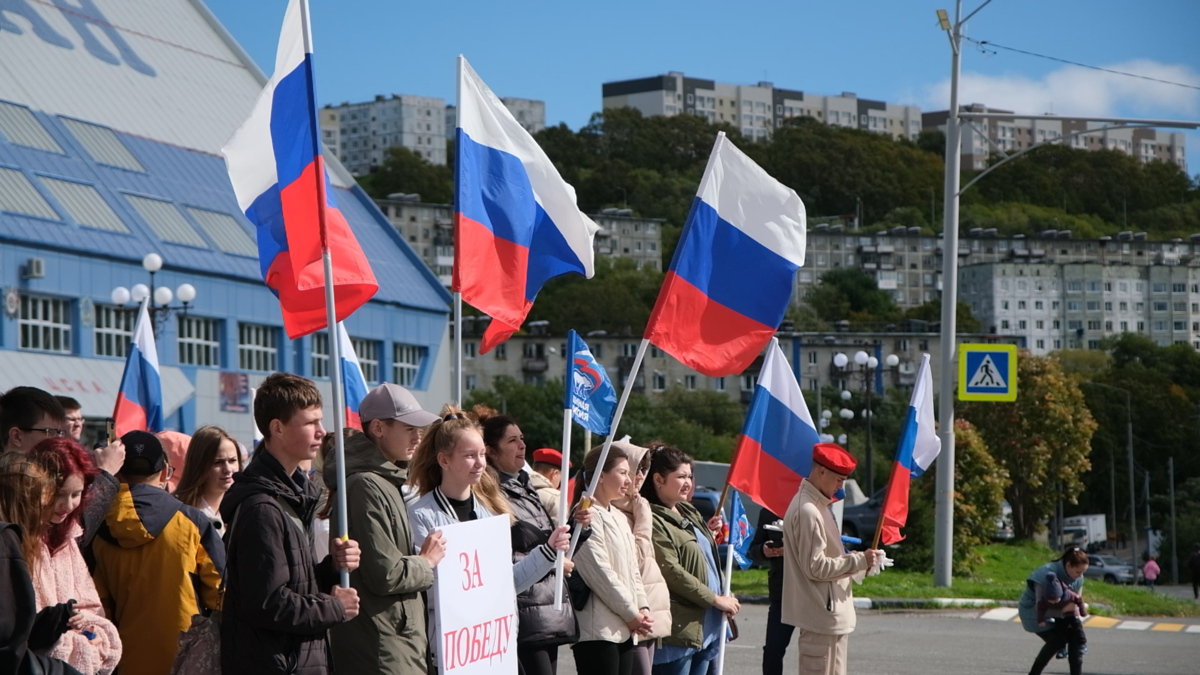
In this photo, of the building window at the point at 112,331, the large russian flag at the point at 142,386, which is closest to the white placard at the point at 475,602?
the large russian flag at the point at 142,386

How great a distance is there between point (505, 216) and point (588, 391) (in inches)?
54.9

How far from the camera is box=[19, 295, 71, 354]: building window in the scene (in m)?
39.3

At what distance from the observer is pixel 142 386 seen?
1445 cm

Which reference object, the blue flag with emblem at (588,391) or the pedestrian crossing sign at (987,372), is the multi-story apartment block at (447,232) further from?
the blue flag with emblem at (588,391)

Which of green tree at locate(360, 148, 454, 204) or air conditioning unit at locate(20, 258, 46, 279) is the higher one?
green tree at locate(360, 148, 454, 204)

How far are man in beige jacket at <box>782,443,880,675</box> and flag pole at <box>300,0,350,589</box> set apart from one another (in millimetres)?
3498

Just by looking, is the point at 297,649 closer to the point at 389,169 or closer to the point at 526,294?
the point at 526,294

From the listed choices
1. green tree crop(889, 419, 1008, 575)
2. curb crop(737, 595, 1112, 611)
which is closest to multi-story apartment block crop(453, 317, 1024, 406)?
green tree crop(889, 419, 1008, 575)

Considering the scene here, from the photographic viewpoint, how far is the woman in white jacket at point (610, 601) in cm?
812

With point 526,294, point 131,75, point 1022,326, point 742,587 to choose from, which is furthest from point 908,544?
point 1022,326

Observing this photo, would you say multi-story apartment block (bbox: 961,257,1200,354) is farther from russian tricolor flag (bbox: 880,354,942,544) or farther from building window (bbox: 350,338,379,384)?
russian tricolor flag (bbox: 880,354,942,544)

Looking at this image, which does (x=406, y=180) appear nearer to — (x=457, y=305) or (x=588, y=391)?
(x=588, y=391)

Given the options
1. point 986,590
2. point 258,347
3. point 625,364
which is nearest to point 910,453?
point 986,590

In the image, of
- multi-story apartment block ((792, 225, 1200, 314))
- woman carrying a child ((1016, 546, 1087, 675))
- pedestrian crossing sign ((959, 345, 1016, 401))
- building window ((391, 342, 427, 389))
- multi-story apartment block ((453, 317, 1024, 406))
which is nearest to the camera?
woman carrying a child ((1016, 546, 1087, 675))
